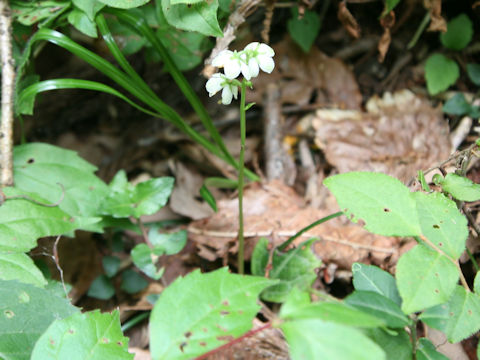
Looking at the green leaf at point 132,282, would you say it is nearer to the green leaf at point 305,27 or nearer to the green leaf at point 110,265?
the green leaf at point 110,265

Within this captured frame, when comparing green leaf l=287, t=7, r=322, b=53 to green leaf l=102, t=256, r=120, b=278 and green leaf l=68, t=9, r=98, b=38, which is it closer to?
green leaf l=68, t=9, r=98, b=38

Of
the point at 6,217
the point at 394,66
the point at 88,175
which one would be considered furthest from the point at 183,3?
the point at 394,66

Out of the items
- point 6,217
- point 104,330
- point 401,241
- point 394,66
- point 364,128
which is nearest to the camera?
point 104,330

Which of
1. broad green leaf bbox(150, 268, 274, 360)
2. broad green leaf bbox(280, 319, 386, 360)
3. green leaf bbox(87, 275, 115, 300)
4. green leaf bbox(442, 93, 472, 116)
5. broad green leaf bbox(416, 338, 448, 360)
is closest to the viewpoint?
broad green leaf bbox(280, 319, 386, 360)

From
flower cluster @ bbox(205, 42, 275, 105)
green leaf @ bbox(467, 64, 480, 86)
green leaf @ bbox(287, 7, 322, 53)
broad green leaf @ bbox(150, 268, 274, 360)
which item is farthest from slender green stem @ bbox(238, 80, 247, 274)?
green leaf @ bbox(467, 64, 480, 86)

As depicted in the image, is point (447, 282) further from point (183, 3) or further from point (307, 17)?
point (307, 17)

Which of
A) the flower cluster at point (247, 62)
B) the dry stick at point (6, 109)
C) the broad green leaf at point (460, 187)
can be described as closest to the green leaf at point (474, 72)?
the broad green leaf at point (460, 187)

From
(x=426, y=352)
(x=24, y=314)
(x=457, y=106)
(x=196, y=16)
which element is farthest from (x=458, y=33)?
(x=24, y=314)
